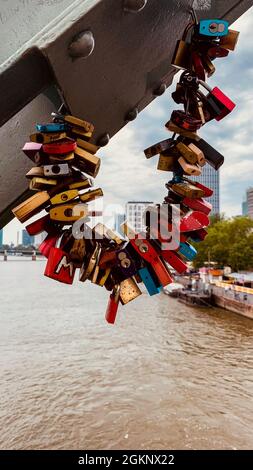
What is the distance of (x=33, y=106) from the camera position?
1.48 m

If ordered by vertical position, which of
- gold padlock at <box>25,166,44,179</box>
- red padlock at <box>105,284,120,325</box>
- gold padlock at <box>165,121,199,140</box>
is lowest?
red padlock at <box>105,284,120,325</box>

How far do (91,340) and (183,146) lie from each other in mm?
17917

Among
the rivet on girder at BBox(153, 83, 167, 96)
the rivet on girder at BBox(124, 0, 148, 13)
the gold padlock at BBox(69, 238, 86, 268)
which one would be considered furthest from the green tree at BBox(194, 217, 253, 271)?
the rivet on girder at BBox(124, 0, 148, 13)

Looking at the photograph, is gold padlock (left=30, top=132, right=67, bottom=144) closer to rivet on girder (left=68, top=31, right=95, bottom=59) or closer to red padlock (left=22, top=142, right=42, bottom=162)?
red padlock (left=22, top=142, right=42, bottom=162)

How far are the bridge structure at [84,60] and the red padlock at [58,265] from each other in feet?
1.53

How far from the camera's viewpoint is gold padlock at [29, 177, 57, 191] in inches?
46.4

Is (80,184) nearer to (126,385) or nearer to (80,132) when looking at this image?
(80,132)

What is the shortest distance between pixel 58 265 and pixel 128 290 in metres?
0.27

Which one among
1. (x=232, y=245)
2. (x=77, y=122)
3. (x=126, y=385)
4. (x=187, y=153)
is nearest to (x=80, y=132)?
(x=77, y=122)

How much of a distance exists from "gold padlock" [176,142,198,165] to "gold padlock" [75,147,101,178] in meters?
0.30

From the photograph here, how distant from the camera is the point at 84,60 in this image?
3.66 ft

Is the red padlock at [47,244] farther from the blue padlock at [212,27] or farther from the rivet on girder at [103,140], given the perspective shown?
the blue padlock at [212,27]
